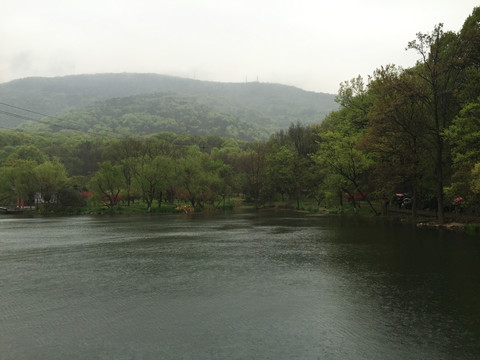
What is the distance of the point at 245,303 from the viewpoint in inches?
504

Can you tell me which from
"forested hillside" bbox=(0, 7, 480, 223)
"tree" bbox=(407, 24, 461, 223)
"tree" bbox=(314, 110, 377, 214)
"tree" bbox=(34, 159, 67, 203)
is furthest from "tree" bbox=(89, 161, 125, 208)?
"tree" bbox=(407, 24, 461, 223)

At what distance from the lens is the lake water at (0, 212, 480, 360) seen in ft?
Answer: 30.2

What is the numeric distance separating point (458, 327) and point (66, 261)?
808 inches

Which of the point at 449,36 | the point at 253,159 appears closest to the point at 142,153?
the point at 253,159

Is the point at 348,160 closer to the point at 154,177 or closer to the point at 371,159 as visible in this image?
the point at 371,159

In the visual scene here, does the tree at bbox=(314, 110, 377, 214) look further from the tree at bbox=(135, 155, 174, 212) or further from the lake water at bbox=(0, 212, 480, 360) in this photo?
the tree at bbox=(135, 155, 174, 212)

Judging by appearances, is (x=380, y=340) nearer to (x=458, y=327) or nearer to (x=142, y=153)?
(x=458, y=327)

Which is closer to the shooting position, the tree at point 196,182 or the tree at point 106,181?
the tree at point 106,181

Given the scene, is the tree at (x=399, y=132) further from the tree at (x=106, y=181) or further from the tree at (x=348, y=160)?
the tree at (x=106, y=181)

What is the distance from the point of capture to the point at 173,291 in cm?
1451

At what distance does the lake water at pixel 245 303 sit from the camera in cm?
920

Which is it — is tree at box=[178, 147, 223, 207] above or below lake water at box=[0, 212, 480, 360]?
above

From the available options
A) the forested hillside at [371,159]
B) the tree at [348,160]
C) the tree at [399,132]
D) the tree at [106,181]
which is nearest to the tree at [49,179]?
the forested hillside at [371,159]

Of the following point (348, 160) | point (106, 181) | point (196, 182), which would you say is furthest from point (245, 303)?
point (106, 181)
